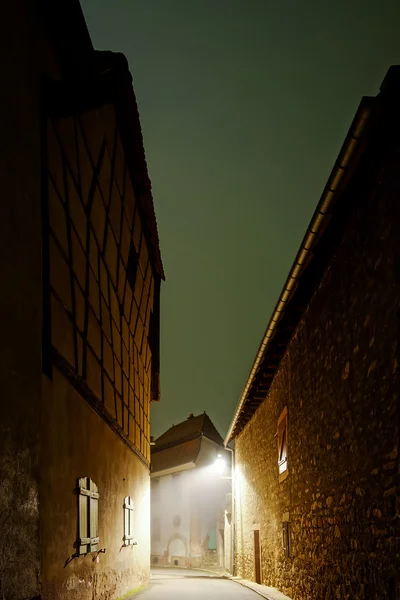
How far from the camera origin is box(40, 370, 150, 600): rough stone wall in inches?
245

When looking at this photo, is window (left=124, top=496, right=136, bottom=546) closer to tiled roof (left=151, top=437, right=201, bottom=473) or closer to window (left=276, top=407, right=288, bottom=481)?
window (left=276, top=407, right=288, bottom=481)

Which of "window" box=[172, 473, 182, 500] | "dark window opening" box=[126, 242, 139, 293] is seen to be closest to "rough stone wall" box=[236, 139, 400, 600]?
"dark window opening" box=[126, 242, 139, 293]

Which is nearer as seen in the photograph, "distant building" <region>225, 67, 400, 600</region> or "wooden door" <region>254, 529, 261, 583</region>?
"distant building" <region>225, 67, 400, 600</region>

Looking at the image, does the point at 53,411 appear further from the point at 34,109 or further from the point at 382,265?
the point at 382,265

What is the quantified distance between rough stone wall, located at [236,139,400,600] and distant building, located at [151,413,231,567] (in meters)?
31.8

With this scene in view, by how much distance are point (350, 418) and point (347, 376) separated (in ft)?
1.40

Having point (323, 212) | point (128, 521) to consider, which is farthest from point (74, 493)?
point (128, 521)

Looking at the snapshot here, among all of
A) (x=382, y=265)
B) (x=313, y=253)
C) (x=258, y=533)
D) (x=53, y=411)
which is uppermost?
(x=313, y=253)

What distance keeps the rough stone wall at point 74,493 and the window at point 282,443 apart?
2824 millimetres

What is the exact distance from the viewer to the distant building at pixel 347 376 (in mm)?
5316

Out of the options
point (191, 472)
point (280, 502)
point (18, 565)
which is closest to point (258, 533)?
point (280, 502)

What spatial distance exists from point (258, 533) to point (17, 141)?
13.6 m

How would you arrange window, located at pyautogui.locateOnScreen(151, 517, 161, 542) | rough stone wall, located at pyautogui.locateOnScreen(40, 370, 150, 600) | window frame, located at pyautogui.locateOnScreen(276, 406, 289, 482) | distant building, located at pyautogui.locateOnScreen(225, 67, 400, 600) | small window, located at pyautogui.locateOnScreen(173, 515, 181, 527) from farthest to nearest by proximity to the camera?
window, located at pyautogui.locateOnScreen(151, 517, 161, 542), small window, located at pyautogui.locateOnScreen(173, 515, 181, 527), window frame, located at pyautogui.locateOnScreen(276, 406, 289, 482), rough stone wall, located at pyautogui.locateOnScreen(40, 370, 150, 600), distant building, located at pyautogui.locateOnScreen(225, 67, 400, 600)

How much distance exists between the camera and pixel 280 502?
40.1ft
